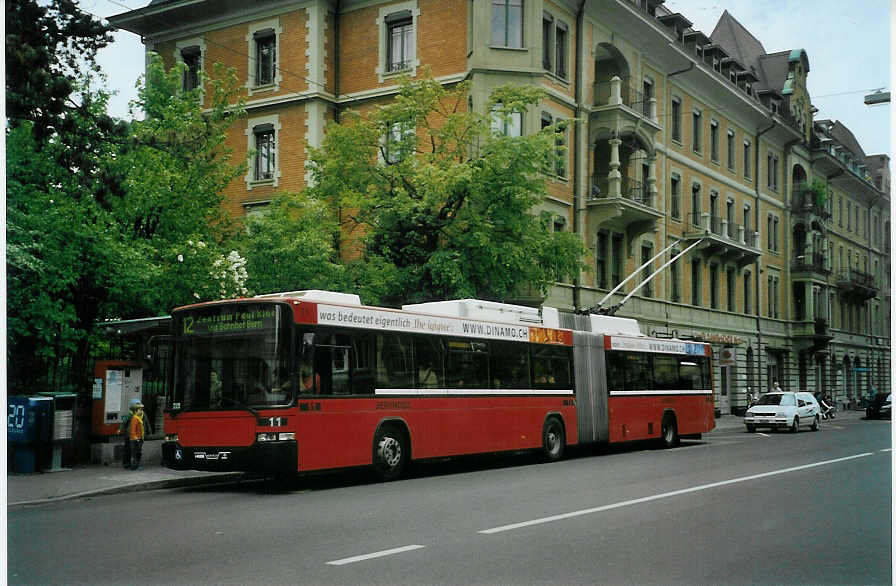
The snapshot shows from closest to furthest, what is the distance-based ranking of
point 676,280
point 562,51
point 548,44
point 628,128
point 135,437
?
point 135,437 < point 548,44 < point 562,51 < point 628,128 < point 676,280

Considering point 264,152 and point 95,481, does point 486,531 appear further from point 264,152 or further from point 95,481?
point 264,152

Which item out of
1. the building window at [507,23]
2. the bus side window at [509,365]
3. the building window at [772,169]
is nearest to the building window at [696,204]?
the building window at [772,169]

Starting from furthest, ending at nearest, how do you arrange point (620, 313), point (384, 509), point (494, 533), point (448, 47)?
point (620, 313), point (448, 47), point (384, 509), point (494, 533)

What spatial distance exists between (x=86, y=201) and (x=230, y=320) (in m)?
5.62

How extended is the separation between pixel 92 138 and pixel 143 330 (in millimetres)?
3729

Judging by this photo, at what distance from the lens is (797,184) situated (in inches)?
1833

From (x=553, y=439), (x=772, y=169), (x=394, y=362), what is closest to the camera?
(x=394, y=362)

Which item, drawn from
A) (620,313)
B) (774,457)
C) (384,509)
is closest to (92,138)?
(384,509)

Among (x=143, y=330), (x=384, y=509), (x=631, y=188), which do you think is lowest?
(x=384, y=509)

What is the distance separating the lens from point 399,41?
32469 millimetres

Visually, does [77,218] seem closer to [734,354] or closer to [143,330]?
[143,330]

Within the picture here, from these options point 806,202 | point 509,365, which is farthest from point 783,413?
point 509,365

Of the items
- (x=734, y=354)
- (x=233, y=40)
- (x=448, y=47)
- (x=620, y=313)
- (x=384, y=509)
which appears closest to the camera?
(x=384, y=509)

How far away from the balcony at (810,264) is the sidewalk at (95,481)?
26282mm
